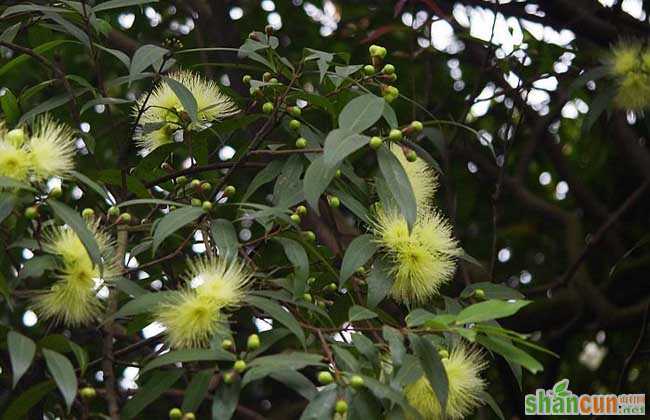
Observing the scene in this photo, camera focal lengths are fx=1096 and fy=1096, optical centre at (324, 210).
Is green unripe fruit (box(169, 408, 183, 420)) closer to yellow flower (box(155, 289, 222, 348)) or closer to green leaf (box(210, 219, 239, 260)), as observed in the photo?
yellow flower (box(155, 289, 222, 348))

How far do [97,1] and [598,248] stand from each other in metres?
1.70

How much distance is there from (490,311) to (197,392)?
1.22ft

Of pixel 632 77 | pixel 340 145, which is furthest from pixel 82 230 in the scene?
pixel 632 77

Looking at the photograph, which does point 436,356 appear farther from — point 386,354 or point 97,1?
point 97,1

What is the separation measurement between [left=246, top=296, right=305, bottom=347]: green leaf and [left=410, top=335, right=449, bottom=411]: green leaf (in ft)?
0.46

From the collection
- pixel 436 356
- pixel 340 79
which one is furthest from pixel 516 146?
pixel 436 356

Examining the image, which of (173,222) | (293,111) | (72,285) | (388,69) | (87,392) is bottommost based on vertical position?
(87,392)

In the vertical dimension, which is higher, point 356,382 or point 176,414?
point 356,382

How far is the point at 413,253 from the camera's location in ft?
4.92

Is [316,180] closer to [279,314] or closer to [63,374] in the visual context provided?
[279,314]

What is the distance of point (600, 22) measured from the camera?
2.69 m

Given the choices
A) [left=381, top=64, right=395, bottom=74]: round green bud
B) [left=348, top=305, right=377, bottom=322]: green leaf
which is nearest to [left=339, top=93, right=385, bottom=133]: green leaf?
[left=381, top=64, right=395, bottom=74]: round green bud

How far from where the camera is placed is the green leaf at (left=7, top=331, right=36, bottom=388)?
46.8 inches

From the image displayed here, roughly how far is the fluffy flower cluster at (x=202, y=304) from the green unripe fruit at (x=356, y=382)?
0.18 metres
